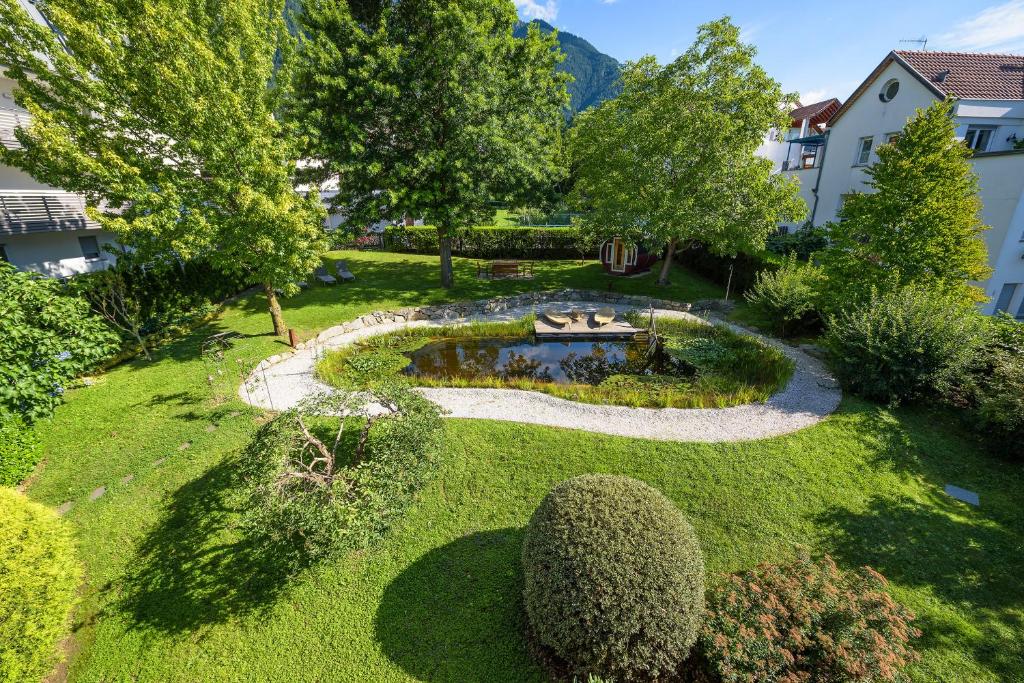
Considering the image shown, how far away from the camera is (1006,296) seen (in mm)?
16250

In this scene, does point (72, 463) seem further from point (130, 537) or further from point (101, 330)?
point (101, 330)

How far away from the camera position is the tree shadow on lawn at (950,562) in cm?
537

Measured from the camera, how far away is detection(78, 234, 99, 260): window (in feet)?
59.0

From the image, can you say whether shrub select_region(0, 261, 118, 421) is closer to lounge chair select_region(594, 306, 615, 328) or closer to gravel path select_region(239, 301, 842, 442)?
gravel path select_region(239, 301, 842, 442)

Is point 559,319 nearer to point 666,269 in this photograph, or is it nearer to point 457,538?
point 666,269

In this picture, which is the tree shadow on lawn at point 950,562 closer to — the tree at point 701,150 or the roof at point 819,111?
the tree at point 701,150

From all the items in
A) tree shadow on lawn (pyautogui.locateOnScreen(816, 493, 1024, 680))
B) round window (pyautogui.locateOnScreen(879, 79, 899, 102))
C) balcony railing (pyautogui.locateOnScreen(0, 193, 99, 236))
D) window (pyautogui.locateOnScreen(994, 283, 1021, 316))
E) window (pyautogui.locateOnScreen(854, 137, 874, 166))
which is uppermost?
Answer: round window (pyautogui.locateOnScreen(879, 79, 899, 102))

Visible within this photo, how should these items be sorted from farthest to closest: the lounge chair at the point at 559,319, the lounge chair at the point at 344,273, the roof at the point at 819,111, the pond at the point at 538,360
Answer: the roof at the point at 819,111
the lounge chair at the point at 344,273
the lounge chair at the point at 559,319
the pond at the point at 538,360

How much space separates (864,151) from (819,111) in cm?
1847

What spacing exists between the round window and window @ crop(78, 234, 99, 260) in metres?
38.5

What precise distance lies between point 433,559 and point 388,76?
17153mm

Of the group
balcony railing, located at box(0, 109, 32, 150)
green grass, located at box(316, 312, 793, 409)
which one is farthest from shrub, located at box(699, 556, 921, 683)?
balcony railing, located at box(0, 109, 32, 150)

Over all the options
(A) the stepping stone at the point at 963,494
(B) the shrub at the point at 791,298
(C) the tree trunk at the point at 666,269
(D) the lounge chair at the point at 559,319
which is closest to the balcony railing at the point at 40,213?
(D) the lounge chair at the point at 559,319

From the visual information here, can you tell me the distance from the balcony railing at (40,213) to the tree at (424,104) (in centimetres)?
948
